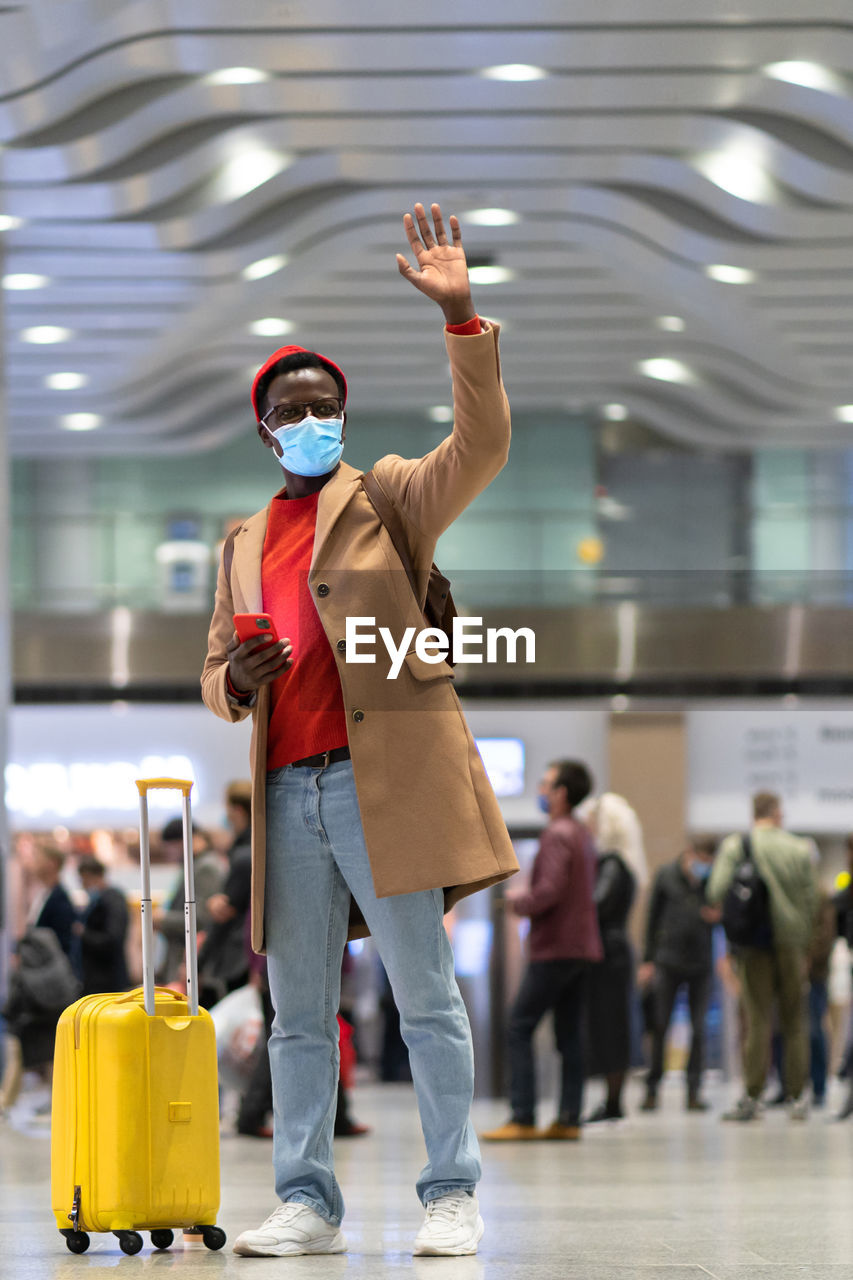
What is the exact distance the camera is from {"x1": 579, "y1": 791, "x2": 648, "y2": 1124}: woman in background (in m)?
8.96

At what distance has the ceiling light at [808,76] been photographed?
33.0 feet

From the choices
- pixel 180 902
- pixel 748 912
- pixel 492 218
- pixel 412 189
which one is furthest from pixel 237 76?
pixel 748 912

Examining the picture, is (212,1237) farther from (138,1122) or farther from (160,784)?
(160,784)

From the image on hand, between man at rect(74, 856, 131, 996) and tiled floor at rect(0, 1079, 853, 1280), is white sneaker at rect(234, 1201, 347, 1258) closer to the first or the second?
tiled floor at rect(0, 1079, 853, 1280)

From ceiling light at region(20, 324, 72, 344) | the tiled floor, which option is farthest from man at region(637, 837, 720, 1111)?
ceiling light at region(20, 324, 72, 344)

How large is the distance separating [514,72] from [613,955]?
5.09 meters

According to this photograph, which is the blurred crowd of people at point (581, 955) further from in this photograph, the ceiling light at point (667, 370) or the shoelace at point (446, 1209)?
the ceiling light at point (667, 370)

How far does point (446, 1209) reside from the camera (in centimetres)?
315

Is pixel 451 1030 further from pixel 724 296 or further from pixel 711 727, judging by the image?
A: pixel 711 727

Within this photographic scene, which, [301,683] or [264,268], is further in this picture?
[264,268]

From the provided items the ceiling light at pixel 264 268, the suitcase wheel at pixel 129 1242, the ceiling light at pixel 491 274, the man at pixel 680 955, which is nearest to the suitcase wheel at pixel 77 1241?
the suitcase wheel at pixel 129 1242

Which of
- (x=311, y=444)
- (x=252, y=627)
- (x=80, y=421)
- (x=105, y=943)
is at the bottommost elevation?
(x=105, y=943)

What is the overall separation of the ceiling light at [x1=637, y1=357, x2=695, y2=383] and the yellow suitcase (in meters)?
14.4

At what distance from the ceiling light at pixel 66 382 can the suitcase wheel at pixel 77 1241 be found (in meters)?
14.0
